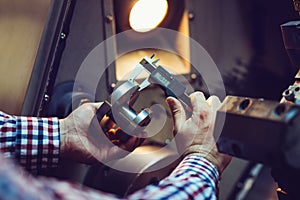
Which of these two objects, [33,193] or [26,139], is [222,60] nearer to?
[26,139]

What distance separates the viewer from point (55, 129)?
36.7 inches

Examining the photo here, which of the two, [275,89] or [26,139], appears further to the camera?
[275,89]

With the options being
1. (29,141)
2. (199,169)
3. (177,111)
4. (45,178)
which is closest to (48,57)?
(29,141)

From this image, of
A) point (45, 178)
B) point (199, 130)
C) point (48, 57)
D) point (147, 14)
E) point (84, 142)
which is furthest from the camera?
point (147, 14)

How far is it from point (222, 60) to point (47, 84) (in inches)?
20.9

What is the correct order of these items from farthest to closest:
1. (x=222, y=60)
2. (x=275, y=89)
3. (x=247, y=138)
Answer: (x=275, y=89), (x=222, y=60), (x=247, y=138)

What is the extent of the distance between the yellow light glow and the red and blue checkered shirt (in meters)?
0.36

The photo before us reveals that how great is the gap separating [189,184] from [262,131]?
13 cm

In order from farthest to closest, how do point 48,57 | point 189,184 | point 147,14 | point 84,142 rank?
point 147,14
point 48,57
point 84,142
point 189,184

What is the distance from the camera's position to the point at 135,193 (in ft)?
1.93

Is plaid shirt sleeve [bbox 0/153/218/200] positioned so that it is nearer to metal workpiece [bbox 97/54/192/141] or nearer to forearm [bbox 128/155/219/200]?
forearm [bbox 128/155/219/200]

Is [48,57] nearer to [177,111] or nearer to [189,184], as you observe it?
[177,111]

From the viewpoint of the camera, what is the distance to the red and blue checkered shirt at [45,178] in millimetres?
409

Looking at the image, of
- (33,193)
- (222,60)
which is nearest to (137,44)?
(222,60)
